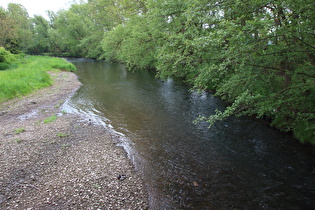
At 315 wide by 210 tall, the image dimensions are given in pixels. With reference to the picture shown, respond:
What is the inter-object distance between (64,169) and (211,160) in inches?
233

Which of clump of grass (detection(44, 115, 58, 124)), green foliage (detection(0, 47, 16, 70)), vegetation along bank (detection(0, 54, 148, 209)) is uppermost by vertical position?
green foliage (detection(0, 47, 16, 70))

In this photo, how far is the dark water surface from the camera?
19.6 feet

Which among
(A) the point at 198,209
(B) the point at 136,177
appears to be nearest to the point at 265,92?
(A) the point at 198,209

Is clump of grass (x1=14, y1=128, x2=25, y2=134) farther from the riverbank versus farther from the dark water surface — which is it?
the dark water surface

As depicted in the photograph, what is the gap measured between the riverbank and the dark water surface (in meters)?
0.77

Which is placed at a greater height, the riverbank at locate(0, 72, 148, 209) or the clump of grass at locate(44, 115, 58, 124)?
the clump of grass at locate(44, 115, 58, 124)

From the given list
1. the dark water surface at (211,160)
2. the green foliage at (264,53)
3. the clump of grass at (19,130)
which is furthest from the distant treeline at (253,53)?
the clump of grass at (19,130)

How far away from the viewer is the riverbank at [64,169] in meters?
5.59

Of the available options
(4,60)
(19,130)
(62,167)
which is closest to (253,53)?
(62,167)

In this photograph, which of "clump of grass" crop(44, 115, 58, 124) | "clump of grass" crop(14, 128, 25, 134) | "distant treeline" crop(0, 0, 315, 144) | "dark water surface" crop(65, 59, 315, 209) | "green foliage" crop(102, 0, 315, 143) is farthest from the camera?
"clump of grass" crop(44, 115, 58, 124)

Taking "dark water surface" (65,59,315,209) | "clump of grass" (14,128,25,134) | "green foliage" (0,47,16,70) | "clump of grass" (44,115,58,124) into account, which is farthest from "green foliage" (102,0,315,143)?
"green foliage" (0,47,16,70)

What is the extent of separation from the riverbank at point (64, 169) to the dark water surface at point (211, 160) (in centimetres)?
77

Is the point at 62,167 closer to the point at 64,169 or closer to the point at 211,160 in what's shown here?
the point at 64,169

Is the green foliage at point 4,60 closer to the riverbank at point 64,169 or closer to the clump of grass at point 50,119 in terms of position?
the riverbank at point 64,169
